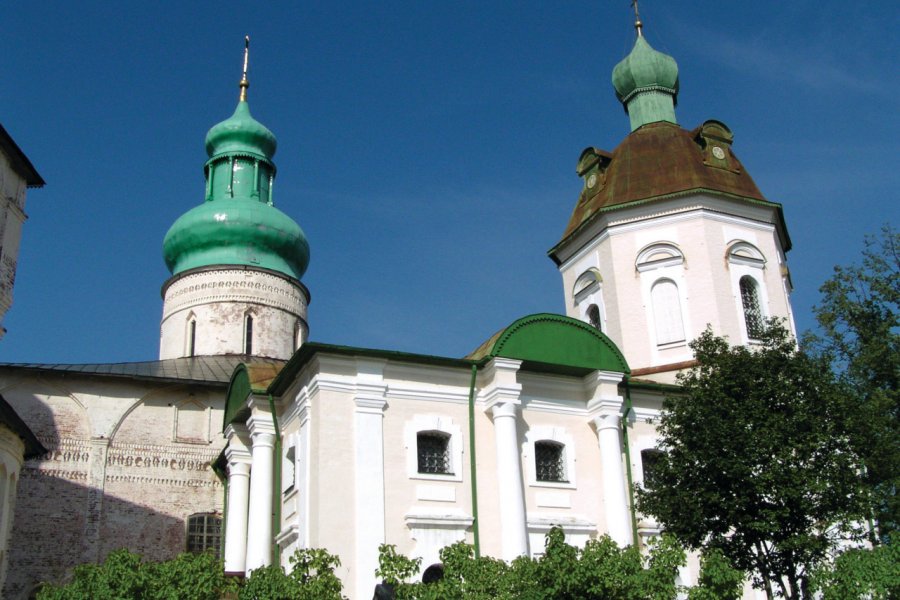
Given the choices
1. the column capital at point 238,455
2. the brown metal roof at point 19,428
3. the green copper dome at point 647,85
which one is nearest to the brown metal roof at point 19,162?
A: the brown metal roof at point 19,428

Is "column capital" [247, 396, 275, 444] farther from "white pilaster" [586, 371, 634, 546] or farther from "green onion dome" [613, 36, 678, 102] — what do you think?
"green onion dome" [613, 36, 678, 102]

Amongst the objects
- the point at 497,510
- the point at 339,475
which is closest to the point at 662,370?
the point at 497,510

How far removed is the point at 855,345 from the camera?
1947 cm

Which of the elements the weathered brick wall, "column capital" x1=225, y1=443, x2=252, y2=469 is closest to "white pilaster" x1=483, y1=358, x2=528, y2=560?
"column capital" x1=225, y1=443, x2=252, y2=469

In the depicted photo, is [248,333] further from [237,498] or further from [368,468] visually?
[368,468]

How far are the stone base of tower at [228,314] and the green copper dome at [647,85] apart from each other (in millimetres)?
10853

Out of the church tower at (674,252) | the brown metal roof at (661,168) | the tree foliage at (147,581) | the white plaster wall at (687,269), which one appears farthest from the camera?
the brown metal roof at (661,168)

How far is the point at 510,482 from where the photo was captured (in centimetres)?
1516

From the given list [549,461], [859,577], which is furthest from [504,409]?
[859,577]

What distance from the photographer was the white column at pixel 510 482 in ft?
48.7

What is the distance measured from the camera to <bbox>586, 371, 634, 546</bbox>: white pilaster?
15.8 meters

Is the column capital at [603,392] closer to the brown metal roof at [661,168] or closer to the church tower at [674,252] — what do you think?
the church tower at [674,252]

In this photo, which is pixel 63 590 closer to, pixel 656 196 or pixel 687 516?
pixel 687 516

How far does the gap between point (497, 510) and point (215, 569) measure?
17.2 feet
